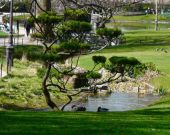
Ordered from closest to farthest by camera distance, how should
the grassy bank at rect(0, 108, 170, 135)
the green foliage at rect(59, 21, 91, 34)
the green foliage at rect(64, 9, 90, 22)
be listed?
1. the grassy bank at rect(0, 108, 170, 135)
2. the green foliage at rect(59, 21, 91, 34)
3. the green foliage at rect(64, 9, 90, 22)

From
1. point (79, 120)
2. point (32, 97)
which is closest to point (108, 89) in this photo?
point (32, 97)

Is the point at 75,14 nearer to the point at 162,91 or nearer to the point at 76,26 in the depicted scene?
the point at 76,26

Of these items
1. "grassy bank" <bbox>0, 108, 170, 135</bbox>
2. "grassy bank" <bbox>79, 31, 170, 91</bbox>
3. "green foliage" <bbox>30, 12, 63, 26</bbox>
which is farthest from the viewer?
"grassy bank" <bbox>79, 31, 170, 91</bbox>

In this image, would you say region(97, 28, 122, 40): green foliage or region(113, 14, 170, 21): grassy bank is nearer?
region(97, 28, 122, 40): green foliage

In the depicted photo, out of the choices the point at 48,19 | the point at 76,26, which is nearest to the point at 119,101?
the point at 48,19

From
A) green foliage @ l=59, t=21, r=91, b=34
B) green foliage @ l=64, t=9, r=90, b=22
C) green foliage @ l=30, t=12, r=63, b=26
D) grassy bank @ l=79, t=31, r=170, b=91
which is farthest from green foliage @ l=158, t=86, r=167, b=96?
green foliage @ l=59, t=21, r=91, b=34

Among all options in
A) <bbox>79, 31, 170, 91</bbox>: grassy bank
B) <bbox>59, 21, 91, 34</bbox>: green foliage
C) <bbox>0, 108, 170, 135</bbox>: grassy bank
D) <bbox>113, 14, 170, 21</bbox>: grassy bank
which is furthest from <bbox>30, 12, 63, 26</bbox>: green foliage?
<bbox>113, 14, 170, 21</bbox>: grassy bank

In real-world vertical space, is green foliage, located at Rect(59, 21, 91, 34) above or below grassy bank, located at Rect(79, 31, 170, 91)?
above

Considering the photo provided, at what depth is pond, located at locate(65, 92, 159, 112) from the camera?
85.1 ft

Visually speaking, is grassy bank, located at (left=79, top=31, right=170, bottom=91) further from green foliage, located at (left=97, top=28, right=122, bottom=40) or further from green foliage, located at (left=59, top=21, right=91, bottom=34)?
green foliage, located at (left=59, top=21, right=91, bottom=34)

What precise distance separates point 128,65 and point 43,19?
3.23m

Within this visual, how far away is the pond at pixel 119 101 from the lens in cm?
2594

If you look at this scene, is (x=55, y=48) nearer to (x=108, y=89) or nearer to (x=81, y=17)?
(x=81, y=17)

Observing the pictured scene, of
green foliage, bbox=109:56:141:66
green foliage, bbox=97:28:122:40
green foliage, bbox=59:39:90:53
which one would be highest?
green foliage, bbox=97:28:122:40
